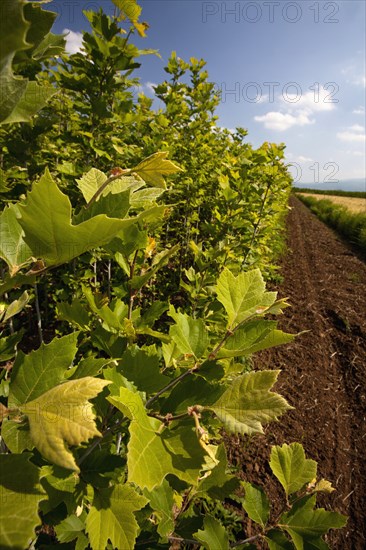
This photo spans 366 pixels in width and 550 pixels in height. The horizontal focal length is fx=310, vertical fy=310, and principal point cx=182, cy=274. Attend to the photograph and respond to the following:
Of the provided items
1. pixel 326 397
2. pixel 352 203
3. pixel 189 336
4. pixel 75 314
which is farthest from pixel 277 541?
pixel 352 203

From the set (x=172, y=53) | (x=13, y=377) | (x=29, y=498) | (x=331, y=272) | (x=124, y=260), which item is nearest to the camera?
(x=29, y=498)

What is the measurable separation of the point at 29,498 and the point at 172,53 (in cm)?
547

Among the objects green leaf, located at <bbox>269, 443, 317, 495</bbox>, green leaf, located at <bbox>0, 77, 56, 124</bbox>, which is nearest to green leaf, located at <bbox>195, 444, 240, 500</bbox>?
green leaf, located at <bbox>269, 443, 317, 495</bbox>

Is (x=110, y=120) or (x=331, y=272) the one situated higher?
(x=110, y=120)

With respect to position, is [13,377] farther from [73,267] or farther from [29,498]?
[73,267]

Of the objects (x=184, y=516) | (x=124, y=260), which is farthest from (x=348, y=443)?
(x=124, y=260)

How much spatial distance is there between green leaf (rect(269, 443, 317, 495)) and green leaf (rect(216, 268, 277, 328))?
0.71 meters

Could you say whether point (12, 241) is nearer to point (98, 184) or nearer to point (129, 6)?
point (98, 184)

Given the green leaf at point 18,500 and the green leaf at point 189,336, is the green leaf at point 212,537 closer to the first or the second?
the green leaf at point 189,336

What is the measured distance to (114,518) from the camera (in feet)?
2.36

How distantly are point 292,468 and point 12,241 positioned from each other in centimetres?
130

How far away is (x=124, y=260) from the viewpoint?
3.48 ft

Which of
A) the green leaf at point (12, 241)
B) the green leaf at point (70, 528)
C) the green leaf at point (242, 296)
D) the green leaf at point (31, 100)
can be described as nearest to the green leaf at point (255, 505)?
the green leaf at point (70, 528)

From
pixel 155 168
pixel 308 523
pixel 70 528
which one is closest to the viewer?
pixel 155 168
